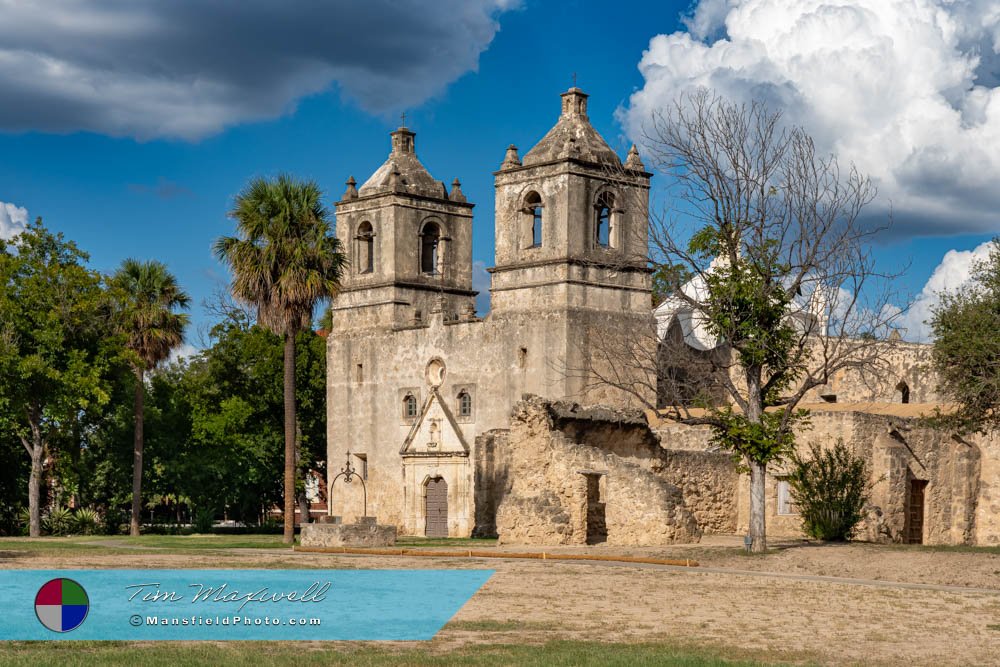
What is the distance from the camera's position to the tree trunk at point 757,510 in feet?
88.1

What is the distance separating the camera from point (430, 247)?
54625 mm

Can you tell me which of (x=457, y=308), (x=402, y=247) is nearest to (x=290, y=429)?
(x=402, y=247)

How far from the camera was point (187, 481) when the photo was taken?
169ft

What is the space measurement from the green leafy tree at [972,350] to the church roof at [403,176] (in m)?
24.7

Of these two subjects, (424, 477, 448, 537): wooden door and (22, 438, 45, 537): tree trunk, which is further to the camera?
(424, 477, 448, 537): wooden door

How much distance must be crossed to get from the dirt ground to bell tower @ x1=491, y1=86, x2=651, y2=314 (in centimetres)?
1912

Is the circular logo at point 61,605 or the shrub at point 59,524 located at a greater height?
the circular logo at point 61,605

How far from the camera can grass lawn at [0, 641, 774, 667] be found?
538 inches

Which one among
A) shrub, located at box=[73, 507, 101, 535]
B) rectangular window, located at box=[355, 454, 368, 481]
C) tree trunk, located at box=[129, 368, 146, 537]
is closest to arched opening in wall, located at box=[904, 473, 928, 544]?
rectangular window, located at box=[355, 454, 368, 481]

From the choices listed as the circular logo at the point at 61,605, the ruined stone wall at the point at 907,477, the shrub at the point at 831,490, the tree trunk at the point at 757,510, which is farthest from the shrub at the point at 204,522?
the circular logo at the point at 61,605

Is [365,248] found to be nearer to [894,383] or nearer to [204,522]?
[204,522]

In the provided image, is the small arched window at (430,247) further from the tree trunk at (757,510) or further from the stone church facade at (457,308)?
the tree trunk at (757,510)

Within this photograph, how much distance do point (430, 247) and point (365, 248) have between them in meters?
2.38

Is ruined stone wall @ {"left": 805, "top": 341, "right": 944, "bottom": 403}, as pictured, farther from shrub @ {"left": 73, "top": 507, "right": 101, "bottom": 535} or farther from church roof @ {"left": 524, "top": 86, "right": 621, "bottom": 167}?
shrub @ {"left": 73, "top": 507, "right": 101, "bottom": 535}
